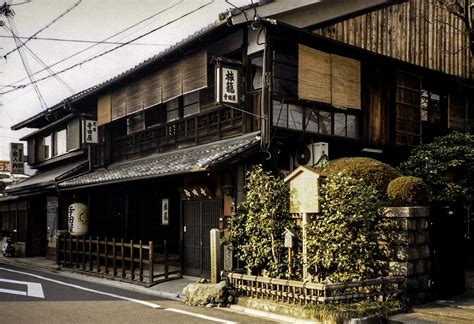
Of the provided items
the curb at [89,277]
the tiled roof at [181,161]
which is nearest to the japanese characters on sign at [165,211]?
the tiled roof at [181,161]

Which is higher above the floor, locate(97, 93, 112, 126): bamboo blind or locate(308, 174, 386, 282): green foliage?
locate(97, 93, 112, 126): bamboo blind

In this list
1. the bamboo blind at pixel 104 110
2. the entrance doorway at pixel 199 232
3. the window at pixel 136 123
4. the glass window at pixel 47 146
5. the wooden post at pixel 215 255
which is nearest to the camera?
the wooden post at pixel 215 255

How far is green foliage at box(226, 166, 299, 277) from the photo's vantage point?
11406 millimetres

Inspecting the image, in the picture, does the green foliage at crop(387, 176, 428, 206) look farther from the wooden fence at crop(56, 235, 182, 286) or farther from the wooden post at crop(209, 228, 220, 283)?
the wooden fence at crop(56, 235, 182, 286)

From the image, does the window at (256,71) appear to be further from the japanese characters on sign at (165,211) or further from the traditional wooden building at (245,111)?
the japanese characters on sign at (165,211)

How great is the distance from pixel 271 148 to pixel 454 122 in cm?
1050

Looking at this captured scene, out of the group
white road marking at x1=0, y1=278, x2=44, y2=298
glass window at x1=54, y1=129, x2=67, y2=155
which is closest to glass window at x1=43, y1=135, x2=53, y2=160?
glass window at x1=54, y1=129, x2=67, y2=155

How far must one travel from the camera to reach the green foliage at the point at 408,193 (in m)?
11.0

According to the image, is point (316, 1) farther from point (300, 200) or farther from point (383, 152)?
point (300, 200)

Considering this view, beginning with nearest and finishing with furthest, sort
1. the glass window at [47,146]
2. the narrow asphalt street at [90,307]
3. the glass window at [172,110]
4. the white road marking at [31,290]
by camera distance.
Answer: the narrow asphalt street at [90,307], the white road marking at [31,290], the glass window at [172,110], the glass window at [47,146]

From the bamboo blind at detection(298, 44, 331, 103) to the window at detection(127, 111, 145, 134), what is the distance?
8.86m

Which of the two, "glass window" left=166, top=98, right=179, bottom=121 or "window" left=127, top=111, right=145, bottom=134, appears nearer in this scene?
"glass window" left=166, top=98, right=179, bottom=121

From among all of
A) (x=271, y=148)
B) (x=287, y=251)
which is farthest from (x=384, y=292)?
(x=271, y=148)

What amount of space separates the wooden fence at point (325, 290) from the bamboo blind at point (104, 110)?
1336 cm
